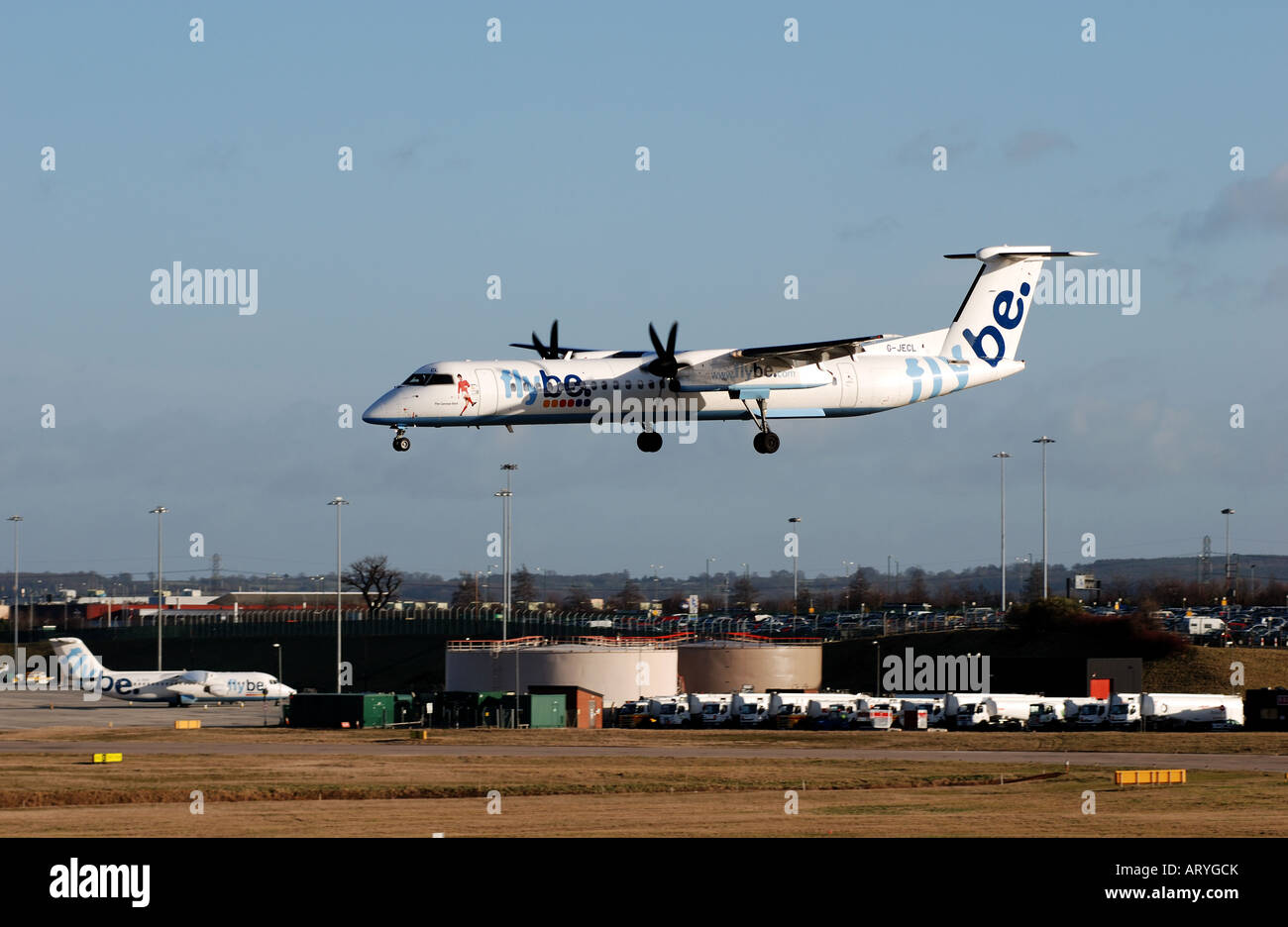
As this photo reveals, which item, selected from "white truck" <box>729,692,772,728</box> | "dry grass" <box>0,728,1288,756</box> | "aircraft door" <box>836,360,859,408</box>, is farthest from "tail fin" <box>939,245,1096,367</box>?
"white truck" <box>729,692,772,728</box>

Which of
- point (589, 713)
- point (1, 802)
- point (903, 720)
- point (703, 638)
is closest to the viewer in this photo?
point (1, 802)

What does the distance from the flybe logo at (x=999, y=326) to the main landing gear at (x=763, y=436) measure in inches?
427

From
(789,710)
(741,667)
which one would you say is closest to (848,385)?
(789,710)

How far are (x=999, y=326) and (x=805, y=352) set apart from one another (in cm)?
1189

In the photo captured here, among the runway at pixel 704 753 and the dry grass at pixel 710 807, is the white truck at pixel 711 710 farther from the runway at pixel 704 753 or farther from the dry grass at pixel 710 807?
the dry grass at pixel 710 807

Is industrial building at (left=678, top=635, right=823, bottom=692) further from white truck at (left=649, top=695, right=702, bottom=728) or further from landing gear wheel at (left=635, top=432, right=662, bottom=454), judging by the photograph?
landing gear wheel at (left=635, top=432, right=662, bottom=454)

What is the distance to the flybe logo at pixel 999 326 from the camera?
5920cm

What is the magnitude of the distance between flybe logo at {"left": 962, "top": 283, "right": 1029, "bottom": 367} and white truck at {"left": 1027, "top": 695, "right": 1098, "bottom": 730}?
2787 cm

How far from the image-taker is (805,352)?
52.3m
